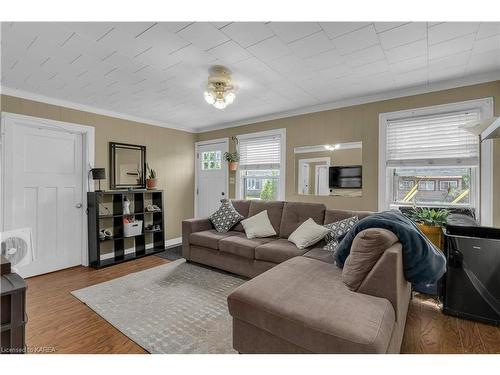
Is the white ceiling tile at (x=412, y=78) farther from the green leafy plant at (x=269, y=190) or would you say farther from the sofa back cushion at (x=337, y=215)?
the green leafy plant at (x=269, y=190)

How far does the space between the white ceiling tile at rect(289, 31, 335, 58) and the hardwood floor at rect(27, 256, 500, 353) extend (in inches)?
92.3

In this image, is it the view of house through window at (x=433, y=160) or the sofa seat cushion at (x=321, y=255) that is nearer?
the sofa seat cushion at (x=321, y=255)

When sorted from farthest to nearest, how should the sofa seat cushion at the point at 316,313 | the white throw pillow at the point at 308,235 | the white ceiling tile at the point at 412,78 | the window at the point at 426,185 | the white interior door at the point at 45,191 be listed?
the white interior door at the point at 45,191 → the window at the point at 426,185 → the white throw pillow at the point at 308,235 → the white ceiling tile at the point at 412,78 → the sofa seat cushion at the point at 316,313

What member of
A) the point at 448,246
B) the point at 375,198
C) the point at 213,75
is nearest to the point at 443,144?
the point at 375,198

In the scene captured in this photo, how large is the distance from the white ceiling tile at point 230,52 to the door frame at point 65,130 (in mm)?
2571

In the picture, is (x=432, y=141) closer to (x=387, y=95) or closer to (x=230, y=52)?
(x=387, y=95)

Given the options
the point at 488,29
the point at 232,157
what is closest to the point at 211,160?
the point at 232,157

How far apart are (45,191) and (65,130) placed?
0.87m

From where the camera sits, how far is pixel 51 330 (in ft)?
6.54

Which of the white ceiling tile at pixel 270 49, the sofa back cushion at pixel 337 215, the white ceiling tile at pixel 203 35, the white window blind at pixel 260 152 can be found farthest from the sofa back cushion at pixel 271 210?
the white ceiling tile at pixel 203 35

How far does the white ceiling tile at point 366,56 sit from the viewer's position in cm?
211

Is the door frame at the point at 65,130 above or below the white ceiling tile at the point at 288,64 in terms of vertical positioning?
below

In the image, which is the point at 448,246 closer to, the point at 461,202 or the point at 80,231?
the point at 461,202

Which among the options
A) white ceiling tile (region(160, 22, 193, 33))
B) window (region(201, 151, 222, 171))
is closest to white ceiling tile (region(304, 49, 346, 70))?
white ceiling tile (region(160, 22, 193, 33))
